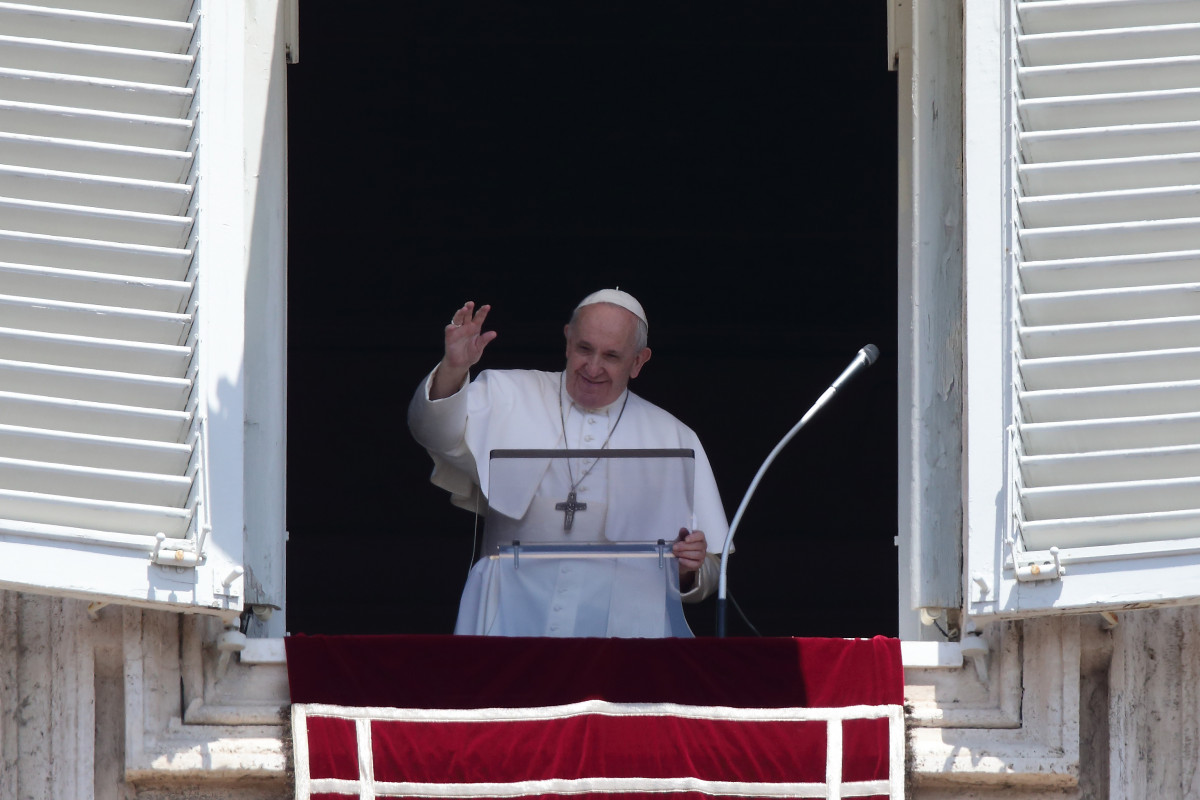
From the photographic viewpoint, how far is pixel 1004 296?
4.16 meters

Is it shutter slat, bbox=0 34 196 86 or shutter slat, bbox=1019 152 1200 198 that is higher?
shutter slat, bbox=0 34 196 86

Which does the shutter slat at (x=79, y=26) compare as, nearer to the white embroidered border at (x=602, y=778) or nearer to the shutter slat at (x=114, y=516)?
the shutter slat at (x=114, y=516)

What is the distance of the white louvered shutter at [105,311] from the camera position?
13.1 feet

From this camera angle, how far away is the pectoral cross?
4887mm

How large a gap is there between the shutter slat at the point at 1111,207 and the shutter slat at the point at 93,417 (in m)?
1.73

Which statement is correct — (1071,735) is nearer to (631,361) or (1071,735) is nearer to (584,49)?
(631,361)

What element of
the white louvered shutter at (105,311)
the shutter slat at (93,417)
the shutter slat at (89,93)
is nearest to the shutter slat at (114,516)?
the white louvered shutter at (105,311)

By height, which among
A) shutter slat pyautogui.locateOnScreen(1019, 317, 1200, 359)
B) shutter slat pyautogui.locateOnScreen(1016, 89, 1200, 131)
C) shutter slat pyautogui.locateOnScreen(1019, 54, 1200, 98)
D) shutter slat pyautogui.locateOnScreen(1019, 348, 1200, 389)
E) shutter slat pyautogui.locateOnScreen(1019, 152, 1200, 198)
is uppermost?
shutter slat pyautogui.locateOnScreen(1019, 54, 1200, 98)

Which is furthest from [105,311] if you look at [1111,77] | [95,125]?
[1111,77]

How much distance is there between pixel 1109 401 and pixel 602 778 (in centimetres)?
124

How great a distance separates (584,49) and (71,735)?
387 centimetres

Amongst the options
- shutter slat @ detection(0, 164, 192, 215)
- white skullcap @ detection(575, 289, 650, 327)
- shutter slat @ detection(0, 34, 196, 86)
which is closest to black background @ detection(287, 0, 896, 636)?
white skullcap @ detection(575, 289, 650, 327)

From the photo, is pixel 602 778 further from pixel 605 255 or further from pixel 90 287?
pixel 605 255

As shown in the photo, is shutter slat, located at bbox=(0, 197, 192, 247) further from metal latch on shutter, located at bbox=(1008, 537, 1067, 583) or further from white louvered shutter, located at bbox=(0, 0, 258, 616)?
metal latch on shutter, located at bbox=(1008, 537, 1067, 583)
